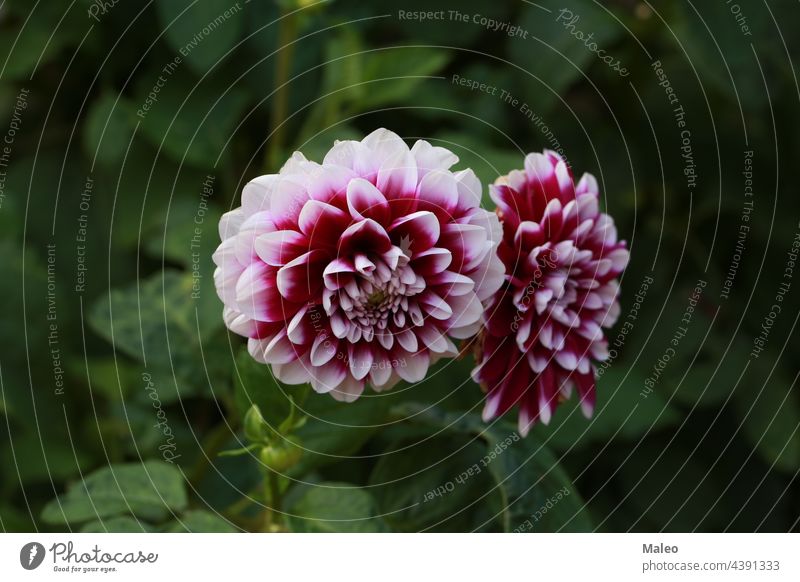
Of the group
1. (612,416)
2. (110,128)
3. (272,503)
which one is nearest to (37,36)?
(110,128)

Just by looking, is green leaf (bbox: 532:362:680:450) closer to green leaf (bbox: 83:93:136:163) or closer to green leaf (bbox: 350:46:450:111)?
green leaf (bbox: 350:46:450:111)

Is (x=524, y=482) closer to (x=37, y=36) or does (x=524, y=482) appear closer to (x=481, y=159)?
A: (x=481, y=159)

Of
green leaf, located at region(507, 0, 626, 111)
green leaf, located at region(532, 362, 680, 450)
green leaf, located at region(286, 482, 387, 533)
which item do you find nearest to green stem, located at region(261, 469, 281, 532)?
green leaf, located at region(286, 482, 387, 533)

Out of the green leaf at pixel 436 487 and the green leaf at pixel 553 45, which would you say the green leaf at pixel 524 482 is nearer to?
the green leaf at pixel 436 487

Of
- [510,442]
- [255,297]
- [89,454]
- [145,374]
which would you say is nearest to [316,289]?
[255,297]

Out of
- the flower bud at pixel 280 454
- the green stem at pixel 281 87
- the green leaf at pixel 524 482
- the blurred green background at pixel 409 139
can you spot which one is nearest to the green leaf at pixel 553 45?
the blurred green background at pixel 409 139

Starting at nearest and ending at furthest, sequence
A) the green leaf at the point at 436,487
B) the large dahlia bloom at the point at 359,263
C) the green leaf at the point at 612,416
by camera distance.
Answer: the large dahlia bloom at the point at 359,263 → the green leaf at the point at 436,487 → the green leaf at the point at 612,416
